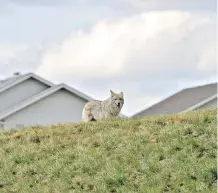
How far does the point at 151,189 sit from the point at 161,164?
1037 mm

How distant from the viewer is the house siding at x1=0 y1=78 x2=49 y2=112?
39.7 metres

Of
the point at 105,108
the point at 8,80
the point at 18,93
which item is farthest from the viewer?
the point at 8,80

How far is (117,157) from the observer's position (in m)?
14.6

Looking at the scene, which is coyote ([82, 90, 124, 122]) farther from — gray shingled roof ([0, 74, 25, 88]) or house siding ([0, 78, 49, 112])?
gray shingled roof ([0, 74, 25, 88])

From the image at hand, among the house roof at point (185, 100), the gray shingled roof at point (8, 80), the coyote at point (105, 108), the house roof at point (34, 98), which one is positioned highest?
the gray shingled roof at point (8, 80)

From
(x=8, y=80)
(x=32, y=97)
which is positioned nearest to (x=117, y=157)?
(x=32, y=97)

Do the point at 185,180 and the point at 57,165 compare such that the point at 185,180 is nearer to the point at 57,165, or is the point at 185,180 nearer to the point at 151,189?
the point at 151,189

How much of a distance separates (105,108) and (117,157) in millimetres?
6270

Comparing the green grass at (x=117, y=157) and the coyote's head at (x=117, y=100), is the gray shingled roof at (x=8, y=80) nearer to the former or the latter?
the coyote's head at (x=117, y=100)

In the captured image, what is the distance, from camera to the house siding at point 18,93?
3972 centimetres

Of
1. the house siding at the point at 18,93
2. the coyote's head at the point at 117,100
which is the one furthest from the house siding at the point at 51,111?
the coyote's head at the point at 117,100

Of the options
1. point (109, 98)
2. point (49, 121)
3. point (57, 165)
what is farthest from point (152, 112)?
point (57, 165)

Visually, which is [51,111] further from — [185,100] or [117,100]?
[117,100]

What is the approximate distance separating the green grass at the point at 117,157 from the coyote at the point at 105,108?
9.57 ft
